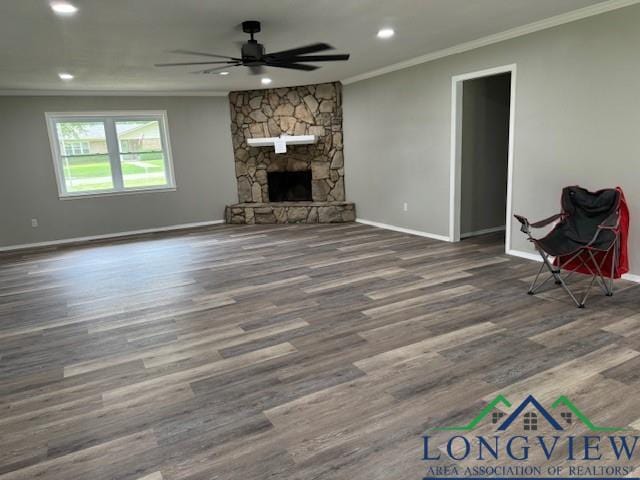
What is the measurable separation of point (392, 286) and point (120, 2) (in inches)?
123

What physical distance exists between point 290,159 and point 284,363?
5909 millimetres

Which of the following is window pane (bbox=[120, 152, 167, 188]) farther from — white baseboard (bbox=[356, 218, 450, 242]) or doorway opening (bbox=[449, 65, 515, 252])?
doorway opening (bbox=[449, 65, 515, 252])

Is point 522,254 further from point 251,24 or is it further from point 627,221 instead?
point 251,24

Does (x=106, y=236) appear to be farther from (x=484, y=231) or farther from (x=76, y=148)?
(x=484, y=231)

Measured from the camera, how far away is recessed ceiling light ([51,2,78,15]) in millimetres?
3107

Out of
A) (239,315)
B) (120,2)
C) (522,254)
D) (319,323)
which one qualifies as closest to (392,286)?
(319,323)

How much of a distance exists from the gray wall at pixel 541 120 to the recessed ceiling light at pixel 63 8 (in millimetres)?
4044

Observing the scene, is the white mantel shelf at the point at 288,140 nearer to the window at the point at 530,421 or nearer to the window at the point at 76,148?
the window at the point at 76,148

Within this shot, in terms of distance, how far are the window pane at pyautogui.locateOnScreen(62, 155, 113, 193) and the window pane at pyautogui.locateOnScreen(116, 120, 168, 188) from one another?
0.27 meters

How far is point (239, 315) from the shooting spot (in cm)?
362

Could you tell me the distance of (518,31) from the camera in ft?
14.7

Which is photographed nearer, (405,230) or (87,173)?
(405,230)

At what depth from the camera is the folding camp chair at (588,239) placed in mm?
3553
